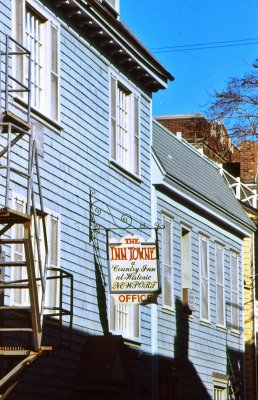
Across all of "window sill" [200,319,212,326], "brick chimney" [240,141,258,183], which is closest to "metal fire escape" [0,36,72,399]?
"window sill" [200,319,212,326]

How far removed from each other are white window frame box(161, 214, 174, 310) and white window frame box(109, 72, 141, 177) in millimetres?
2208

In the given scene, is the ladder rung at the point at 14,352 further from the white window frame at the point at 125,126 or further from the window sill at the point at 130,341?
the white window frame at the point at 125,126

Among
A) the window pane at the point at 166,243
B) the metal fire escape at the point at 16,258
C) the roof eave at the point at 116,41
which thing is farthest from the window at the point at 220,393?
the metal fire escape at the point at 16,258

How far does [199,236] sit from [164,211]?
2.76 metres

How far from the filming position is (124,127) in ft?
76.3

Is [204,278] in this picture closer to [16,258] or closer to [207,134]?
[16,258]

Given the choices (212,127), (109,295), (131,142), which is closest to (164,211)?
(131,142)

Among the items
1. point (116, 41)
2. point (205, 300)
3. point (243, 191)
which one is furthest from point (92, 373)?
point (243, 191)

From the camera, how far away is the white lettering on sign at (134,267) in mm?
19922

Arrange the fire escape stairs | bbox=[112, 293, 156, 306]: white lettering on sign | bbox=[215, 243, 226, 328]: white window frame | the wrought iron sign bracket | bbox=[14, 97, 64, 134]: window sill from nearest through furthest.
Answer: the fire escape stairs
bbox=[14, 97, 64, 134]: window sill
bbox=[112, 293, 156, 306]: white lettering on sign
the wrought iron sign bracket
bbox=[215, 243, 226, 328]: white window frame

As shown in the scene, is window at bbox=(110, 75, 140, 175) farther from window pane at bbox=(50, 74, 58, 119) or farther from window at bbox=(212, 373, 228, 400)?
window at bbox=(212, 373, 228, 400)

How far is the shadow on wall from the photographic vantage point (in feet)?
58.7

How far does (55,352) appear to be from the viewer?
18.6m

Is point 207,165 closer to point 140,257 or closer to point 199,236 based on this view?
point 199,236
